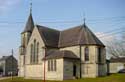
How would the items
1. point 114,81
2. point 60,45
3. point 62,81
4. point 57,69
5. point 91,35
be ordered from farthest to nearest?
point 60,45, point 91,35, point 57,69, point 62,81, point 114,81

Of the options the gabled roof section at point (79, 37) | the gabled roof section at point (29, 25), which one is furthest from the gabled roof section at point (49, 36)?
the gabled roof section at point (29, 25)

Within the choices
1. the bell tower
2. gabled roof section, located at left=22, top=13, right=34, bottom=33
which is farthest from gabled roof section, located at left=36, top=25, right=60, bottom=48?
the bell tower

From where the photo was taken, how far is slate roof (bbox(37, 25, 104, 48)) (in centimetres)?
5817

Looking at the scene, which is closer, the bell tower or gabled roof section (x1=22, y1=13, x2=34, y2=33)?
the bell tower

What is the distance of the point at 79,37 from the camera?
59094 millimetres

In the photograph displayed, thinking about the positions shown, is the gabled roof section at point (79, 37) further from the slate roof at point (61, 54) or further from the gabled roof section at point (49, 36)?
the slate roof at point (61, 54)

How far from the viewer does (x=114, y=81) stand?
141ft

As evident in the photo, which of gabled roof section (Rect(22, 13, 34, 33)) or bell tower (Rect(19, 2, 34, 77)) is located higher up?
gabled roof section (Rect(22, 13, 34, 33))

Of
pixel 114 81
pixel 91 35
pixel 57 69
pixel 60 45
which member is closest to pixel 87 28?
pixel 91 35

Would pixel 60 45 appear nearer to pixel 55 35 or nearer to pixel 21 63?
pixel 55 35

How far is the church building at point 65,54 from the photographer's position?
55.5 meters

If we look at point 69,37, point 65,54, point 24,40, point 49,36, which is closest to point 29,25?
point 24,40

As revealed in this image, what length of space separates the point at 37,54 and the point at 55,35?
6940 mm

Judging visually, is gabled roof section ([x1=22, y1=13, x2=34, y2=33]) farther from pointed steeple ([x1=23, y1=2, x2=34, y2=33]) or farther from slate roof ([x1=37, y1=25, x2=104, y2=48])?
slate roof ([x1=37, y1=25, x2=104, y2=48])
